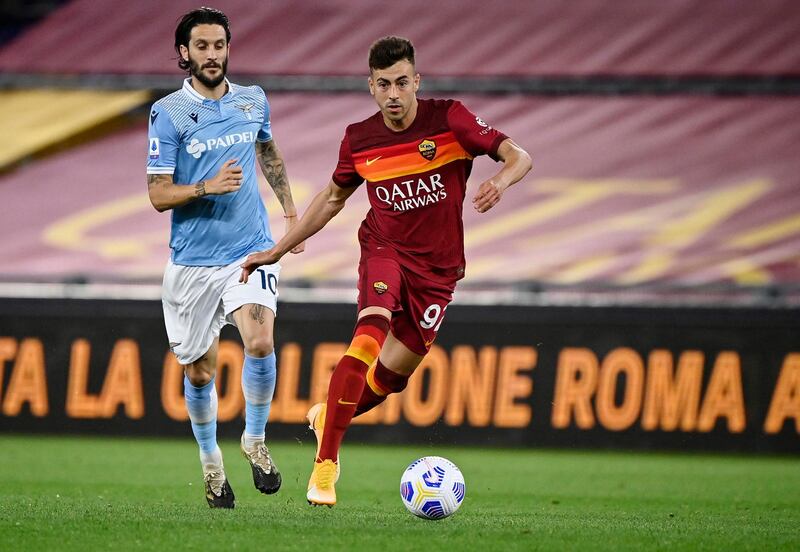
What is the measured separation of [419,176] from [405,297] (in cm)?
62

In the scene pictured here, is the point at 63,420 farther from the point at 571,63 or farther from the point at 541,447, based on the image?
the point at 571,63

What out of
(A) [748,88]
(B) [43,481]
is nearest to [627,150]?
(A) [748,88]

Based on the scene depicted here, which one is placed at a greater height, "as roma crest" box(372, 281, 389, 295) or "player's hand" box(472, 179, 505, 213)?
"player's hand" box(472, 179, 505, 213)

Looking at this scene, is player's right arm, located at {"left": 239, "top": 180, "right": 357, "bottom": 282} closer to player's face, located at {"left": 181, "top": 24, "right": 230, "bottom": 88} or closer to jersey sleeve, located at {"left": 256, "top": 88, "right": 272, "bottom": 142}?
jersey sleeve, located at {"left": 256, "top": 88, "right": 272, "bottom": 142}

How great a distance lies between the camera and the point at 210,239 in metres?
6.75

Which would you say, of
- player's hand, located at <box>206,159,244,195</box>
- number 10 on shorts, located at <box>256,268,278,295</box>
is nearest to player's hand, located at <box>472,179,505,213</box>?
player's hand, located at <box>206,159,244,195</box>

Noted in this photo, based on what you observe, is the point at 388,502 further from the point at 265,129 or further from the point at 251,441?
the point at 265,129

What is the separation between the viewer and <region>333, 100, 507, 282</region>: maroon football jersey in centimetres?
650

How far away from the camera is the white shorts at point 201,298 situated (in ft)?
22.0

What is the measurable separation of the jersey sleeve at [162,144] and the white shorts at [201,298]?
0.54 m

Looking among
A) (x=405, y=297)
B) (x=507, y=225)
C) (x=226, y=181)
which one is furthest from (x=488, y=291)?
(x=226, y=181)

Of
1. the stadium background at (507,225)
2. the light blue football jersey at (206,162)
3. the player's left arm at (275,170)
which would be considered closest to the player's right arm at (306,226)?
the light blue football jersey at (206,162)

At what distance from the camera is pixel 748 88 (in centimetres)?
1591

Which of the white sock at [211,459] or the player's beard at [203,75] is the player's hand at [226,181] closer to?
the player's beard at [203,75]
